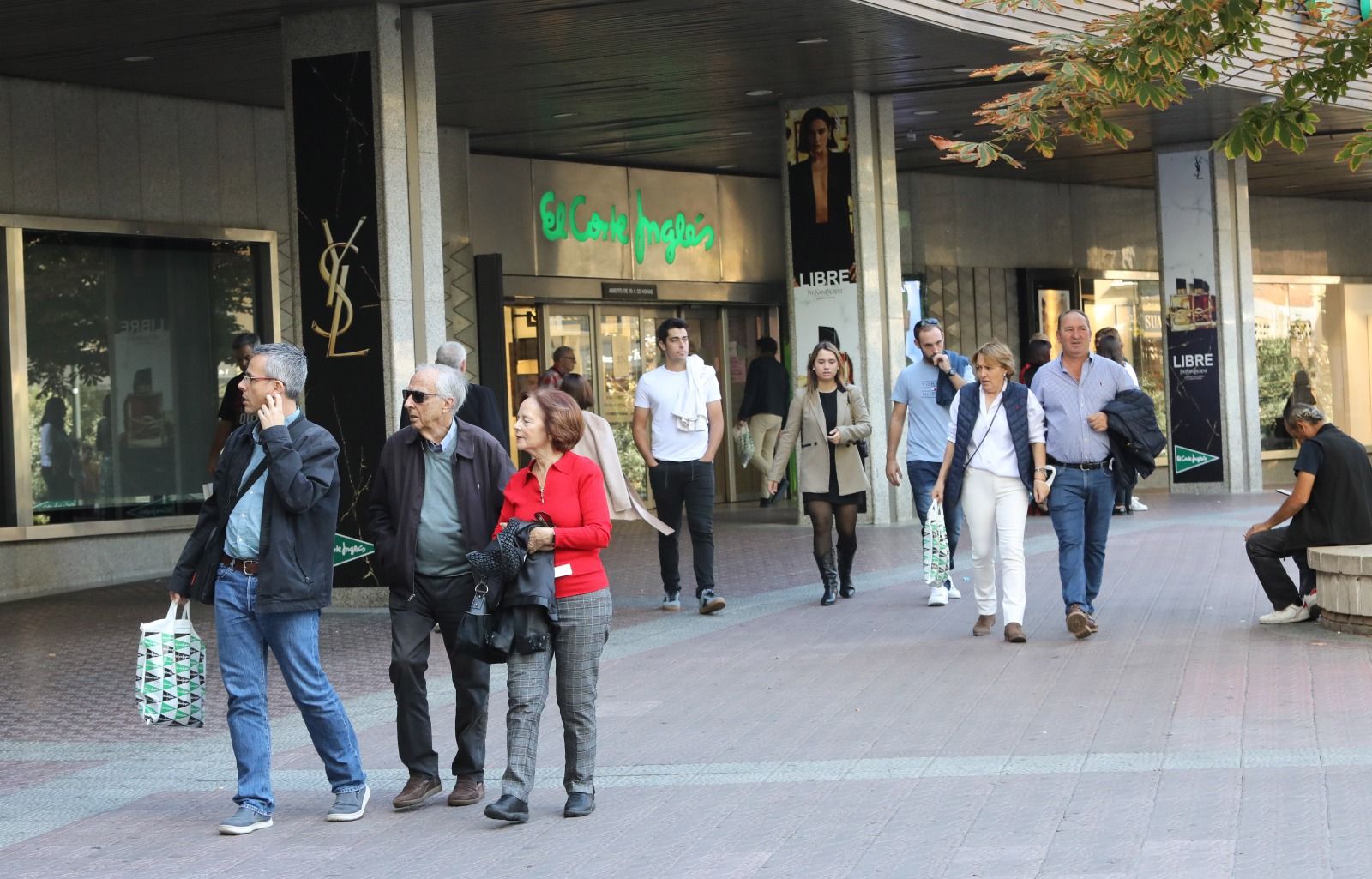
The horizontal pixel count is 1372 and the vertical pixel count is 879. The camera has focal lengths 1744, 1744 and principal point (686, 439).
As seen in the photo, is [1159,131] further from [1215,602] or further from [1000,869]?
[1000,869]

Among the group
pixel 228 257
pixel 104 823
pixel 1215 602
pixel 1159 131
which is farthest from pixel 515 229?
pixel 104 823

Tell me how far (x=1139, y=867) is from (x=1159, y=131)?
57.0 feet

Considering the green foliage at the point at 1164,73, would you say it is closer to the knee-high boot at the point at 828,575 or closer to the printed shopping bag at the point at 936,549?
the printed shopping bag at the point at 936,549

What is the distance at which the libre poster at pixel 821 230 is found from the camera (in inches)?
717

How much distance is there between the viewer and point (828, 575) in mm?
11883

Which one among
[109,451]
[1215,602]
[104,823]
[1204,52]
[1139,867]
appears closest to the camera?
[1139,867]

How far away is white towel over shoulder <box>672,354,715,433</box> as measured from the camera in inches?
462

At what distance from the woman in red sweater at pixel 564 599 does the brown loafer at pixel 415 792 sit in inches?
19.4

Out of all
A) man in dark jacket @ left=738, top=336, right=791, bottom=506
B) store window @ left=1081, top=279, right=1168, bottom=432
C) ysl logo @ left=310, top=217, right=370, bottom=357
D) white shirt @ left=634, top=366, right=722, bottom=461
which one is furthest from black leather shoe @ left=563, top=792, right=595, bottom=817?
store window @ left=1081, top=279, right=1168, bottom=432

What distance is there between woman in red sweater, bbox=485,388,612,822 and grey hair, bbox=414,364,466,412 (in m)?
0.43

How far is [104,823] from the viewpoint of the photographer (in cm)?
652

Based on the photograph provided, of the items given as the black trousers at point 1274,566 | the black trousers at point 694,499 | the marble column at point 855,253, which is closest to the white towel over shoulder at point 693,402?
the black trousers at point 694,499

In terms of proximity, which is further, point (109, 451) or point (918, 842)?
point (109, 451)

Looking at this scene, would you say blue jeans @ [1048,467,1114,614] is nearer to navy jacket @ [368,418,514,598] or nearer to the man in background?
navy jacket @ [368,418,514,598]
